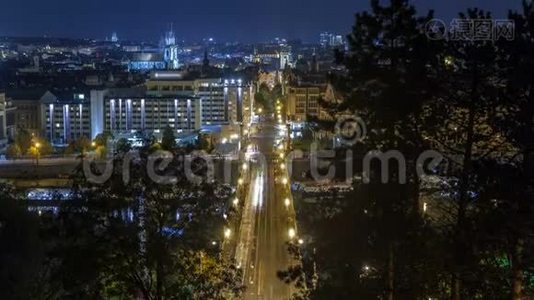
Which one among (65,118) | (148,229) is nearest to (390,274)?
(148,229)

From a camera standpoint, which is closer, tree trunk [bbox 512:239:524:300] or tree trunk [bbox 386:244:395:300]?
tree trunk [bbox 512:239:524:300]

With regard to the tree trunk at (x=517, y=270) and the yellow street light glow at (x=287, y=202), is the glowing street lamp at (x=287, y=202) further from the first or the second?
the tree trunk at (x=517, y=270)

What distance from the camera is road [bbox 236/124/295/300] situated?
7.15m

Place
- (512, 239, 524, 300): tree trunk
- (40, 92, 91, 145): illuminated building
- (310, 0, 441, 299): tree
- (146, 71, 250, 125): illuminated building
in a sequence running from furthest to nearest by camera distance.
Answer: (146, 71, 250, 125): illuminated building, (40, 92, 91, 145): illuminated building, (310, 0, 441, 299): tree, (512, 239, 524, 300): tree trunk

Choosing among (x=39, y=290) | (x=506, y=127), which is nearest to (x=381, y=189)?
(x=506, y=127)

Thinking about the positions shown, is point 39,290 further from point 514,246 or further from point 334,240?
point 514,246
